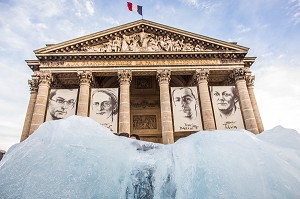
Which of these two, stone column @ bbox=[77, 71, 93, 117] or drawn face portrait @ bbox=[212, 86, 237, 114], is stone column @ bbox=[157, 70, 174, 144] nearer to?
drawn face portrait @ bbox=[212, 86, 237, 114]

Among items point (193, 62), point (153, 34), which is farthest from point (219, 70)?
point (153, 34)

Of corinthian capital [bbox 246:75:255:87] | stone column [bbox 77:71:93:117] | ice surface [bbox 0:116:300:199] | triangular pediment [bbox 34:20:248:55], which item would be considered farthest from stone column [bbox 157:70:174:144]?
ice surface [bbox 0:116:300:199]

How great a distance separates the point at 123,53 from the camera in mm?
16219

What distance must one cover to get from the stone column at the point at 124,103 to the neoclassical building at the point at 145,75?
0.07 metres

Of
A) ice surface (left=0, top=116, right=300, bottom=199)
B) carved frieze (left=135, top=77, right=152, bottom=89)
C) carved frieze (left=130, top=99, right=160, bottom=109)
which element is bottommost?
ice surface (left=0, top=116, right=300, bottom=199)

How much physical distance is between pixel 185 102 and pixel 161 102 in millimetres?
1871

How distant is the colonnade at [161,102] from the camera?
563 inches

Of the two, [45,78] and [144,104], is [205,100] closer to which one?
[144,104]

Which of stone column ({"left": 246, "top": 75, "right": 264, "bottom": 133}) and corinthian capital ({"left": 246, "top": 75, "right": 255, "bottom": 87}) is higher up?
corinthian capital ({"left": 246, "top": 75, "right": 255, "bottom": 87})

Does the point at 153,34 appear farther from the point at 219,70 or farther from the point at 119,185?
the point at 119,185

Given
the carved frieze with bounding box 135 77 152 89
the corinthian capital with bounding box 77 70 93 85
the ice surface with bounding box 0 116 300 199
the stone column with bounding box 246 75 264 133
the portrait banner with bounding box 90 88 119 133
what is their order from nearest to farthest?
the ice surface with bounding box 0 116 300 199 → the portrait banner with bounding box 90 88 119 133 → the stone column with bounding box 246 75 264 133 → the corinthian capital with bounding box 77 70 93 85 → the carved frieze with bounding box 135 77 152 89

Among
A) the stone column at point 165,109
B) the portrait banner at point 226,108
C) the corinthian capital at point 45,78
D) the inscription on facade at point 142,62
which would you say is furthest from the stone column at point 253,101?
the corinthian capital at point 45,78

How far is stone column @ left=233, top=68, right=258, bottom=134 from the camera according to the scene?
1446 cm

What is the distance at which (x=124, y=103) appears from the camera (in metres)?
15.0
